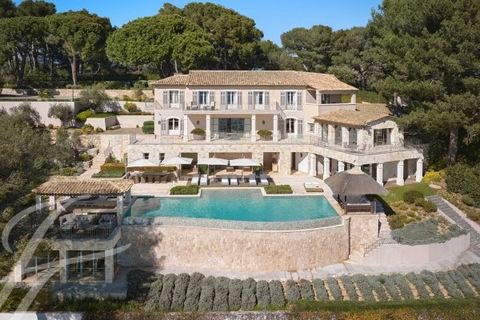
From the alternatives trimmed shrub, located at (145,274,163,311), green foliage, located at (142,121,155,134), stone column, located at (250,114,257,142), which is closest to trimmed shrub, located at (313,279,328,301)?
trimmed shrub, located at (145,274,163,311)

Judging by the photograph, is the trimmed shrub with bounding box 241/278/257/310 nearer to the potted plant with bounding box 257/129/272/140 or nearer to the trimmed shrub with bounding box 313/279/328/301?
the trimmed shrub with bounding box 313/279/328/301

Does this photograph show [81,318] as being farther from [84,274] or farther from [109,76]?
[109,76]

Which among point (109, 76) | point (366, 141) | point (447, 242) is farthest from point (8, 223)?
point (109, 76)

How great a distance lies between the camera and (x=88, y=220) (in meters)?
29.3

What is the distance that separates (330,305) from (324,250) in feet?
21.7

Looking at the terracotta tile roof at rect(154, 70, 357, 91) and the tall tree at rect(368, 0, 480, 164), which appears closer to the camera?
the tall tree at rect(368, 0, 480, 164)

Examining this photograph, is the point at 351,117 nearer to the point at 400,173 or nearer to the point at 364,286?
the point at 400,173

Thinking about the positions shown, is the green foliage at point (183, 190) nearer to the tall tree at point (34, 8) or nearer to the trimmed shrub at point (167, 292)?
the trimmed shrub at point (167, 292)

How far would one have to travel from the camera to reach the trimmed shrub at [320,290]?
88.5 ft

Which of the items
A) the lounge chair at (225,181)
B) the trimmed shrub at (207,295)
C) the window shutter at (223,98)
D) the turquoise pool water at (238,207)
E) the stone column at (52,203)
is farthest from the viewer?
the window shutter at (223,98)

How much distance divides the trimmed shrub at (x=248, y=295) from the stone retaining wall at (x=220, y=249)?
259 centimetres

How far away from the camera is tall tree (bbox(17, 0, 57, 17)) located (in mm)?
80938

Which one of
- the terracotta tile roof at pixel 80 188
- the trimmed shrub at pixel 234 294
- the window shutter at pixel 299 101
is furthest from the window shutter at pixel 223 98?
the trimmed shrub at pixel 234 294

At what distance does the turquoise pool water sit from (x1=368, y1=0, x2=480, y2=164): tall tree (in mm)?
11750
